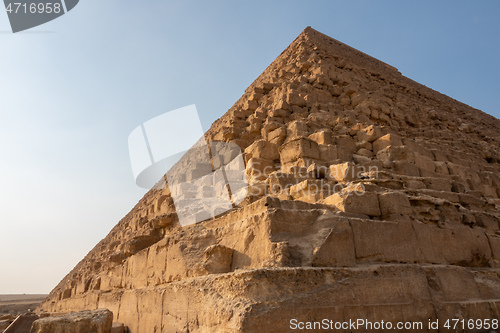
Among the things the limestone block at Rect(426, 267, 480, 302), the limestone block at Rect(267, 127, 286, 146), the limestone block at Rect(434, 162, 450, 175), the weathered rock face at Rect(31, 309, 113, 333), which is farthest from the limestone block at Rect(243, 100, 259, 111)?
the limestone block at Rect(426, 267, 480, 302)

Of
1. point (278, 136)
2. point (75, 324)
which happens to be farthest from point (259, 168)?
point (75, 324)

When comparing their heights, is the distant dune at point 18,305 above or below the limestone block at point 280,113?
below

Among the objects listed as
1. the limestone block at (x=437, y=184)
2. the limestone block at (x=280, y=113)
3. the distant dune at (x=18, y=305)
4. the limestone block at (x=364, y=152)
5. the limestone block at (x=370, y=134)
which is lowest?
the distant dune at (x=18, y=305)

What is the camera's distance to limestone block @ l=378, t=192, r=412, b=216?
4117mm

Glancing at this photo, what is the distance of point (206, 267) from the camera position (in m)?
3.72

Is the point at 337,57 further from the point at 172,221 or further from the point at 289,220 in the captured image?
the point at 289,220

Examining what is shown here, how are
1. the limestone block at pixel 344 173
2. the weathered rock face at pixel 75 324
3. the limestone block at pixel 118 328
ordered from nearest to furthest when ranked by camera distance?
the weathered rock face at pixel 75 324
the limestone block at pixel 118 328
the limestone block at pixel 344 173

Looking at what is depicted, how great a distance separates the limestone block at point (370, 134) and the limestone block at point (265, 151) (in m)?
1.82

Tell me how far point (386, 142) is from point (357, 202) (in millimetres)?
3049

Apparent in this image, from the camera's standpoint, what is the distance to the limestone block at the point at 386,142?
6.58m

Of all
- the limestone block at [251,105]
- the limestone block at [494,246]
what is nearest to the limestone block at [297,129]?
the limestone block at [251,105]

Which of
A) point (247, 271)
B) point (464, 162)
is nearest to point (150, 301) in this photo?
point (247, 271)

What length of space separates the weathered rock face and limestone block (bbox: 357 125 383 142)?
18.2 ft

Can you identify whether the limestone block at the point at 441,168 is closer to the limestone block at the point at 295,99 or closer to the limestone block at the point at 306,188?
the limestone block at the point at 306,188
